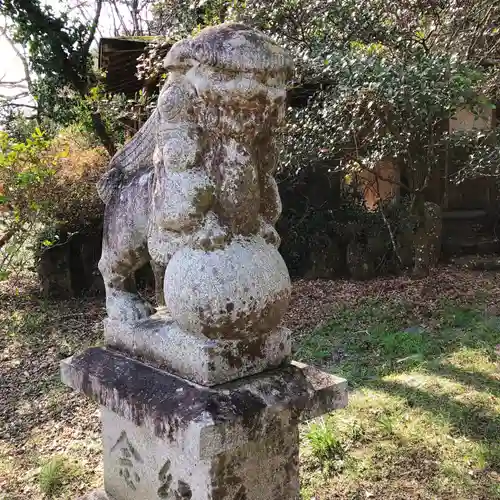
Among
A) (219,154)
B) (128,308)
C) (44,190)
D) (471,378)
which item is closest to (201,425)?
(128,308)

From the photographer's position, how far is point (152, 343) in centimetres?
164

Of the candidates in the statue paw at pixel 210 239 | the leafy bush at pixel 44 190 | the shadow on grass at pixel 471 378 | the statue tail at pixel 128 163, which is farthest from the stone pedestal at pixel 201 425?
the leafy bush at pixel 44 190

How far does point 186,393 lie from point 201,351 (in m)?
0.12

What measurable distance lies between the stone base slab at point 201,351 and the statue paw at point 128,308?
0.03m

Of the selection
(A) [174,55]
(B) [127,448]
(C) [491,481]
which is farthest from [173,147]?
(C) [491,481]

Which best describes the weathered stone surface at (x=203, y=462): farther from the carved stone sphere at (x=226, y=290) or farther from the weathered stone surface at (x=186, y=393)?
the carved stone sphere at (x=226, y=290)

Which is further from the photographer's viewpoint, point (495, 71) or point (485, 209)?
point (485, 209)

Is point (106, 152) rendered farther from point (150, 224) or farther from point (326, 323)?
point (150, 224)

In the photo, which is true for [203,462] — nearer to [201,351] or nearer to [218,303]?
[201,351]

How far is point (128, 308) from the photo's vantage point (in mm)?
1801

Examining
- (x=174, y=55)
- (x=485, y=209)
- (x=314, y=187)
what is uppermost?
(x=174, y=55)

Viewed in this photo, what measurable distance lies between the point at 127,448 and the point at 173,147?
1.00 metres

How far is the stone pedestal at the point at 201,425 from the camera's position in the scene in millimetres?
1384

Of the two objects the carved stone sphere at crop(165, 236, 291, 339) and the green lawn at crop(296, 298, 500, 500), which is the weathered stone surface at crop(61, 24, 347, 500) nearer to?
the carved stone sphere at crop(165, 236, 291, 339)
